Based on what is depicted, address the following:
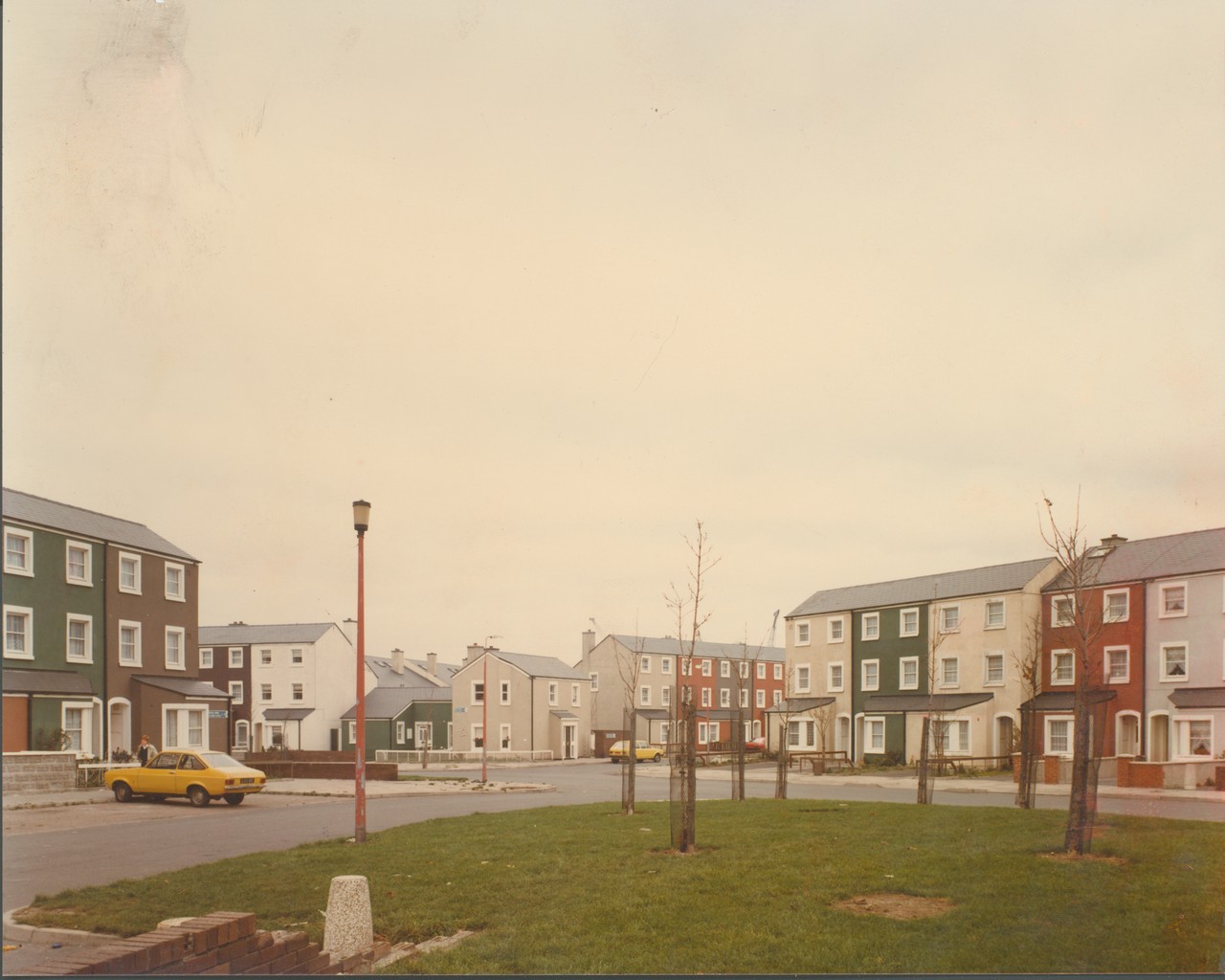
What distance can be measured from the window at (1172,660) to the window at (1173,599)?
410 millimetres

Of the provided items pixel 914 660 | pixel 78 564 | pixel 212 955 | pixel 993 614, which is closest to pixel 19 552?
pixel 78 564

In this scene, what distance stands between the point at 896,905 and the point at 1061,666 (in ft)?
29.0

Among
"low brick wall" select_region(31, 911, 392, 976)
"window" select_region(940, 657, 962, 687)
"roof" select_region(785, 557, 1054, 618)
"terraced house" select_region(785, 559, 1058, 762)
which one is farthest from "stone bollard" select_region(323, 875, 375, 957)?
"window" select_region(940, 657, 962, 687)

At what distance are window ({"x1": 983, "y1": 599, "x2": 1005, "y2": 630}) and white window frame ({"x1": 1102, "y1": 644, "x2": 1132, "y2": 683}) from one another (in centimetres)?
143

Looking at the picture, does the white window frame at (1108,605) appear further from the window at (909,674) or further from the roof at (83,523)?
the window at (909,674)

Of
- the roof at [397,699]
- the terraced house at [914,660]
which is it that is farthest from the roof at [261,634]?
the terraced house at [914,660]

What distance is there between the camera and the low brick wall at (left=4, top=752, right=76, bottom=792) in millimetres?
8180

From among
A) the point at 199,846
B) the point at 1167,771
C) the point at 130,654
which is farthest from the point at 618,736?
the point at 130,654

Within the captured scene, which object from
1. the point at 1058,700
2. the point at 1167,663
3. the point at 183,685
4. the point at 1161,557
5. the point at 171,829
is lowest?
the point at 171,829

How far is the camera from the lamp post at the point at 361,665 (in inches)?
346

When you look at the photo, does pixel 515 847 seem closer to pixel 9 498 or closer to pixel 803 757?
pixel 9 498

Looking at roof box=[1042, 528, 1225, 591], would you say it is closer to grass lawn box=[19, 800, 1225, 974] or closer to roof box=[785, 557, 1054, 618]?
roof box=[785, 557, 1054, 618]

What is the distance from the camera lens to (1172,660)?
12664 mm

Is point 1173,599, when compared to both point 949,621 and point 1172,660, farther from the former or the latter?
point 949,621
